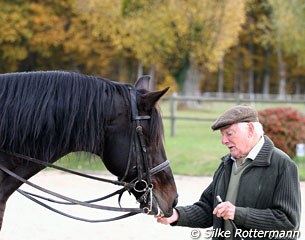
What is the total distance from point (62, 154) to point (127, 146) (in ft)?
1.33

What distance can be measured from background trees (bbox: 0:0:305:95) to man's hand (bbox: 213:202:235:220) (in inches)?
945

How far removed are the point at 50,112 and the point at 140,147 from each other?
57cm

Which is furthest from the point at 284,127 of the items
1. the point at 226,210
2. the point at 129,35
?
the point at 129,35

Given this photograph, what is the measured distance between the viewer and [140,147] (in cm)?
373

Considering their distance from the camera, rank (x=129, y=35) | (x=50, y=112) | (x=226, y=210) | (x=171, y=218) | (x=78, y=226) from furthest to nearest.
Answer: (x=129, y=35), (x=78, y=226), (x=171, y=218), (x=50, y=112), (x=226, y=210)

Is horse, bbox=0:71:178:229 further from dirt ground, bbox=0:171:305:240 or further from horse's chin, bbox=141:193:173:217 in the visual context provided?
dirt ground, bbox=0:171:305:240

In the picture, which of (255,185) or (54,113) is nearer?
(255,185)

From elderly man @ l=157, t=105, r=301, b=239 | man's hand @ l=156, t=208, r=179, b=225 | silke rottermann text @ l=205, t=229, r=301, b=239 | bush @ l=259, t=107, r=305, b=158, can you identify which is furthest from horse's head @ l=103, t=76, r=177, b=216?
bush @ l=259, t=107, r=305, b=158

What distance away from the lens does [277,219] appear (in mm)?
3475

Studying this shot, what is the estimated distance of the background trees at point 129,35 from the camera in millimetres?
32094

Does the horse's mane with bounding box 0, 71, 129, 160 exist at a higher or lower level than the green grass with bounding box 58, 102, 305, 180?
higher

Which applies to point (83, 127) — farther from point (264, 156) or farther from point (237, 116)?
point (264, 156)

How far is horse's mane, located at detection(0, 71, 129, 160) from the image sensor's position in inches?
142

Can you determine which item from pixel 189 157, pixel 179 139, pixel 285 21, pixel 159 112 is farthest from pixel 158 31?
pixel 159 112
